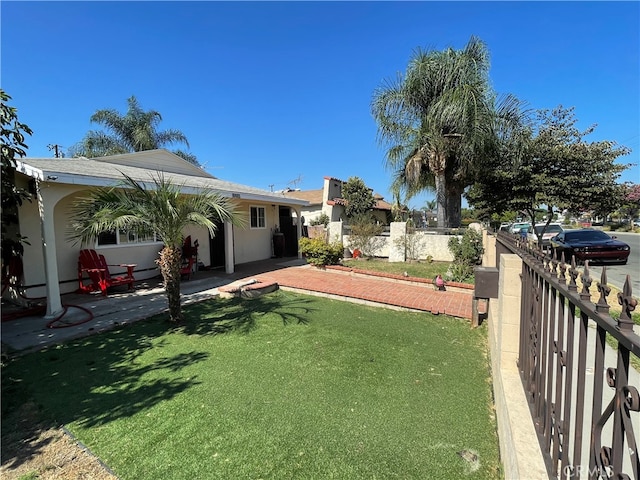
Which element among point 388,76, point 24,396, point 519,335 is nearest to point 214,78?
point 388,76

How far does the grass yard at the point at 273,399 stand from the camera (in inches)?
105

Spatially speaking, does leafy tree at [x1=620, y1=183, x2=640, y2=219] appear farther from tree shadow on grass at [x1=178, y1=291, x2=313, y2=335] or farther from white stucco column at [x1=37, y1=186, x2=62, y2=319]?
white stucco column at [x1=37, y1=186, x2=62, y2=319]

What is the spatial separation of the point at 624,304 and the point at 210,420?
3439mm

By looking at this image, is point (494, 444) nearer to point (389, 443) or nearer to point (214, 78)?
point (389, 443)

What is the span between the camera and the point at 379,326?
6055 mm

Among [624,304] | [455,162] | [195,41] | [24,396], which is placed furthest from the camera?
[455,162]

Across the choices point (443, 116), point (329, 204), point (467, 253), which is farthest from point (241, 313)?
point (329, 204)

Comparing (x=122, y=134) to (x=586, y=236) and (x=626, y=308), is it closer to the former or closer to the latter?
(x=626, y=308)

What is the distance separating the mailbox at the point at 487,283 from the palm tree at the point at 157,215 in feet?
14.3

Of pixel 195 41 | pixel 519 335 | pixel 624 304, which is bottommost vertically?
pixel 519 335

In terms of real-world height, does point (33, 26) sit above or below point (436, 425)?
above

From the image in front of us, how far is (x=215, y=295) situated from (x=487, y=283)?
639 cm

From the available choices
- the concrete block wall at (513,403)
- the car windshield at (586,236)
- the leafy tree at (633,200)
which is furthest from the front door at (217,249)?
the leafy tree at (633,200)

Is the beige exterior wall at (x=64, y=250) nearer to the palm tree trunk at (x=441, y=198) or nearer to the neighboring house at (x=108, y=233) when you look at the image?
the neighboring house at (x=108, y=233)
